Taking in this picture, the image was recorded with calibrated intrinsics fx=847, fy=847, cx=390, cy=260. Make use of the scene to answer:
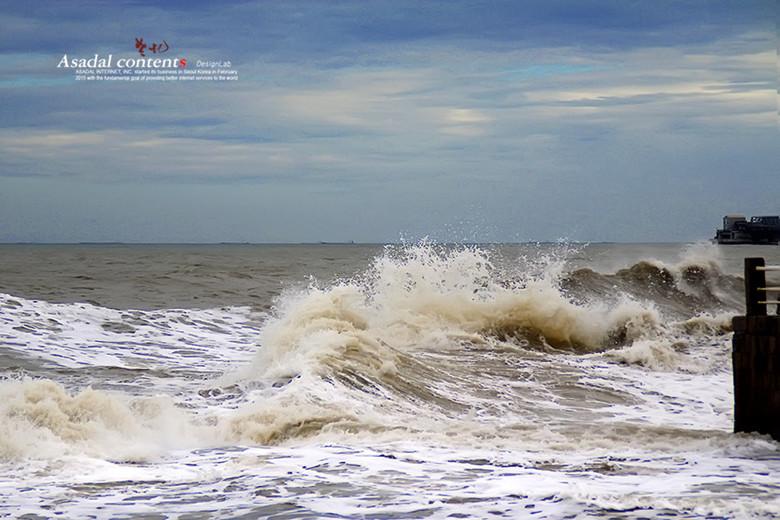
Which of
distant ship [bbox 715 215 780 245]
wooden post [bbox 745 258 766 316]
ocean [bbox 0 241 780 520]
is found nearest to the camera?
ocean [bbox 0 241 780 520]

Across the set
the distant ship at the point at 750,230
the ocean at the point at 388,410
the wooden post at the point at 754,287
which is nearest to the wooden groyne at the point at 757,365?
the wooden post at the point at 754,287

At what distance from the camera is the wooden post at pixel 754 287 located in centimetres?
834

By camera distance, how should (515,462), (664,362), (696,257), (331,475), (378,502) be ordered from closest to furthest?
(378,502) → (331,475) → (515,462) → (664,362) → (696,257)

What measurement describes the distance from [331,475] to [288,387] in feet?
10.1

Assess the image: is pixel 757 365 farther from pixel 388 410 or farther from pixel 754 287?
pixel 388 410

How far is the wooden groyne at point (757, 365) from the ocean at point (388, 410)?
21 centimetres

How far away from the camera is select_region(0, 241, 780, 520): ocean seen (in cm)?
605

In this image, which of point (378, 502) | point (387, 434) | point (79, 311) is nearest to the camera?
point (378, 502)

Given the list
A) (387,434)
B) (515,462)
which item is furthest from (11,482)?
(515,462)

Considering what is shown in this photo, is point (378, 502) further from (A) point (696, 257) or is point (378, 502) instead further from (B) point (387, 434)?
(A) point (696, 257)

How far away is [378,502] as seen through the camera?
5.97 meters

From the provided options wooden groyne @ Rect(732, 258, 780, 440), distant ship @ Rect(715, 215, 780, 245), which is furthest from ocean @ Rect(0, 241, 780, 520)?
distant ship @ Rect(715, 215, 780, 245)

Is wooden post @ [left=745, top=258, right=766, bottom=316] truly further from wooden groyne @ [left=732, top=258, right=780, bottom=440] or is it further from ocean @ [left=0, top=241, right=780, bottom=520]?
ocean @ [left=0, top=241, right=780, bottom=520]

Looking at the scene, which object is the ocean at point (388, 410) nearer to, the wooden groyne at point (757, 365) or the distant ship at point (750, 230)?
the wooden groyne at point (757, 365)
